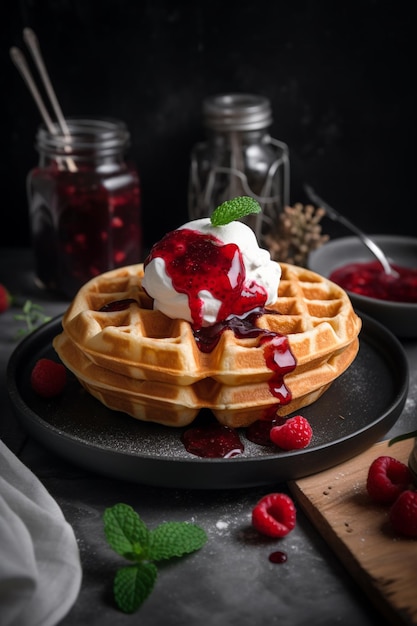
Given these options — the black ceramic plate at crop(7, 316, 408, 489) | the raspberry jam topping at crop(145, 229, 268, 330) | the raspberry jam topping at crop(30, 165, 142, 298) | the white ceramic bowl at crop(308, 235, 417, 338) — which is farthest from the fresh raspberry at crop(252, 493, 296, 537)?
the raspberry jam topping at crop(30, 165, 142, 298)

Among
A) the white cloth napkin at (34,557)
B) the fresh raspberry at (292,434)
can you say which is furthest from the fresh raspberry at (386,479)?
the white cloth napkin at (34,557)

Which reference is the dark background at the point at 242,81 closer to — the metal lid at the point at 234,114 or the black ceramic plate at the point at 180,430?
the metal lid at the point at 234,114

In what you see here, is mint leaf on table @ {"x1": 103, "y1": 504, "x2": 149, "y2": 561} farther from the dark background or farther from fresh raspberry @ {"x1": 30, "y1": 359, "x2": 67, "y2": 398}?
the dark background

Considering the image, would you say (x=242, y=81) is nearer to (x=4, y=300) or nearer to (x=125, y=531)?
(x=4, y=300)

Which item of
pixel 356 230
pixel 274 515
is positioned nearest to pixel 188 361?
pixel 274 515

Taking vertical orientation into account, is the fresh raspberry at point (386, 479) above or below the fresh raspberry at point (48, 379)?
below

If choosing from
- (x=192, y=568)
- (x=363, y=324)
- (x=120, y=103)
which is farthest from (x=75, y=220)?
(x=192, y=568)
